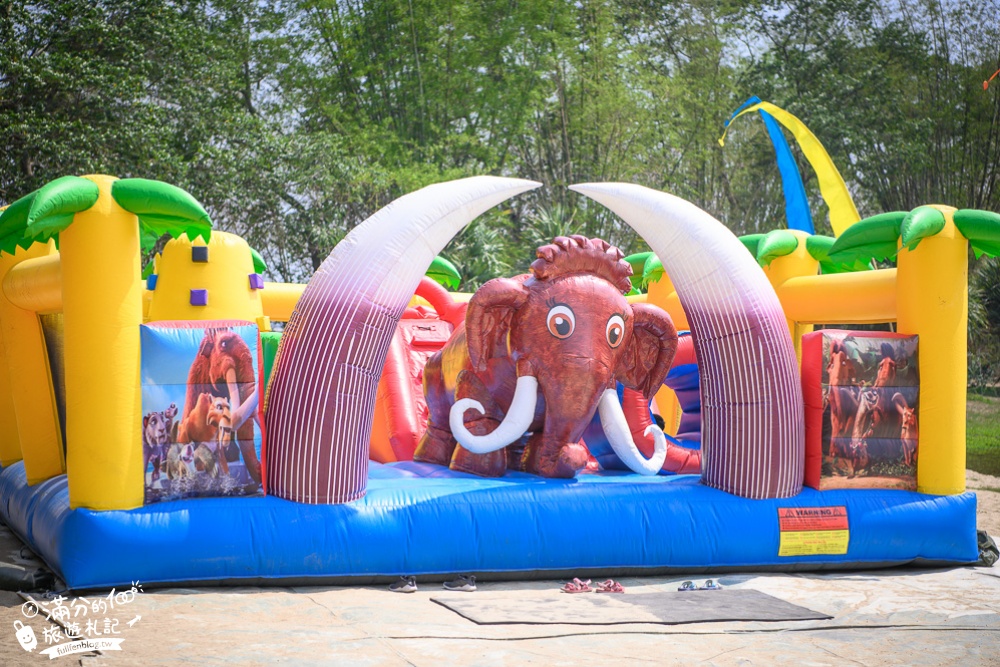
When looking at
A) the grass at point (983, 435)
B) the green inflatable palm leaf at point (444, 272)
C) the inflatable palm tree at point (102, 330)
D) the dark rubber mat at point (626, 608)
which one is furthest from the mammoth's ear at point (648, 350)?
the grass at point (983, 435)

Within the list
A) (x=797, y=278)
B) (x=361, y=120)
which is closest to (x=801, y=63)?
(x=361, y=120)

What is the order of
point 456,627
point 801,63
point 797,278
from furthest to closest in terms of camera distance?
point 801,63 → point 797,278 → point 456,627

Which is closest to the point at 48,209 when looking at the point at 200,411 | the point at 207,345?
the point at 207,345

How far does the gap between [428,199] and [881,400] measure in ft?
8.26

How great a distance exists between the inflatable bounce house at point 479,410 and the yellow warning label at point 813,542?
1 centimetres

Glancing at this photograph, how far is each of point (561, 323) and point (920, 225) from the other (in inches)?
73.0

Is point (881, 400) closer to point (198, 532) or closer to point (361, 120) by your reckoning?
point (198, 532)

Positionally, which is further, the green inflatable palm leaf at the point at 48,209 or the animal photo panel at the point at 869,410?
the animal photo panel at the point at 869,410

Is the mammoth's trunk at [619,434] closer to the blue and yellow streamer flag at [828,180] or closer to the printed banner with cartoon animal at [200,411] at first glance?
the printed banner with cartoon animal at [200,411]

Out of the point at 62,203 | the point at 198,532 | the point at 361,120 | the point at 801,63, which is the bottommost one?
the point at 198,532

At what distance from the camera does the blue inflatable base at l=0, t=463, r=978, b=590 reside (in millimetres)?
4492

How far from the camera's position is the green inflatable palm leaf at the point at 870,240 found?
555 cm

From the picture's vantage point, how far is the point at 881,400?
5410 millimetres

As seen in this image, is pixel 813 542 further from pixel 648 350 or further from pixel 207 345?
pixel 207 345
